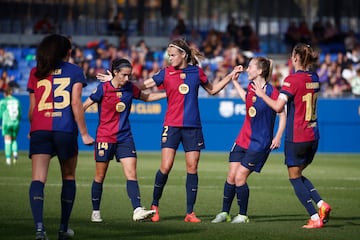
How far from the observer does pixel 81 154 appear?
3025 centimetres

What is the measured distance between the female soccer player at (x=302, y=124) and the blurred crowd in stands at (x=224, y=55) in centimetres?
1922

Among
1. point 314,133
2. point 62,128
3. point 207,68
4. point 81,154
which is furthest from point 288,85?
point 207,68

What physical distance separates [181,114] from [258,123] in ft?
3.32

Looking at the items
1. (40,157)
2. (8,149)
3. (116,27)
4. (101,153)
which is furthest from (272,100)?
(116,27)

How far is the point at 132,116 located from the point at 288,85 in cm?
1976

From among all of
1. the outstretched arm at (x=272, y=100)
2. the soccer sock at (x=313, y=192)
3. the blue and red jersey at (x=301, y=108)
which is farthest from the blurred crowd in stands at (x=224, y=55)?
the outstretched arm at (x=272, y=100)

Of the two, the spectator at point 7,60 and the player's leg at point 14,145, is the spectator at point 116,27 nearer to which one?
the spectator at point 7,60

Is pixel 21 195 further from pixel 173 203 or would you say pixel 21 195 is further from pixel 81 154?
pixel 81 154

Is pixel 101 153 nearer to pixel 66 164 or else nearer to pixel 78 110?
pixel 66 164

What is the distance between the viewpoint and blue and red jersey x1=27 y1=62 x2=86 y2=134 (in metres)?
10.8

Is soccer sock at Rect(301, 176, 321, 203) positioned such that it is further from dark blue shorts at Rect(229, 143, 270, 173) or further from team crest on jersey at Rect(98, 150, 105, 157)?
team crest on jersey at Rect(98, 150, 105, 157)

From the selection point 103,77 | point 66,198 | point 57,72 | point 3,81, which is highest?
point 57,72

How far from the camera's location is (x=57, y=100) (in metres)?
10.8

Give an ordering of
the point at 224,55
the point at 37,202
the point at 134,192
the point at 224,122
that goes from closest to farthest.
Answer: the point at 37,202
the point at 134,192
the point at 224,122
the point at 224,55
